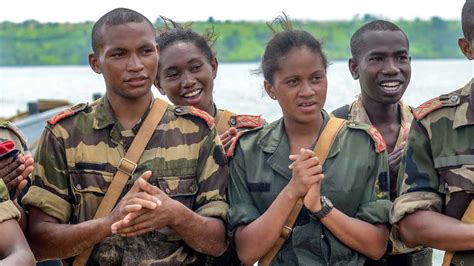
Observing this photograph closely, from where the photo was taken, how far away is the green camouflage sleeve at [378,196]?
4301 millimetres

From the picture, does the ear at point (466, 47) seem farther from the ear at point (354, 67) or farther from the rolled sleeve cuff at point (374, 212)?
the ear at point (354, 67)

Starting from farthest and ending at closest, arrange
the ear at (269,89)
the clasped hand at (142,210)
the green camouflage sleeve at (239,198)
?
the ear at (269,89) < the green camouflage sleeve at (239,198) < the clasped hand at (142,210)

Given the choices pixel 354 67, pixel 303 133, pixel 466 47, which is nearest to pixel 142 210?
pixel 303 133

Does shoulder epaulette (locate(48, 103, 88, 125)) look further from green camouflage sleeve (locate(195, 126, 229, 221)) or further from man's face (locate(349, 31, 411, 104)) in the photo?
man's face (locate(349, 31, 411, 104))

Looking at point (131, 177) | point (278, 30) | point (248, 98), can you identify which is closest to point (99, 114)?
point (131, 177)

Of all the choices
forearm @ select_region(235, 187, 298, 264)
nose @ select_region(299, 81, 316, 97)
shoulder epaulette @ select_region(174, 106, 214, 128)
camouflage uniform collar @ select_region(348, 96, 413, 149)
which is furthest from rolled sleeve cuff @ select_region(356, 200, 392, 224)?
camouflage uniform collar @ select_region(348, 96, 413, 149)

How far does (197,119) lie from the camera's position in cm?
456

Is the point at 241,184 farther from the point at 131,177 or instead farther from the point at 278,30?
the point at 278,30

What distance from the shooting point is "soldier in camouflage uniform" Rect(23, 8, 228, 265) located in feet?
14.4

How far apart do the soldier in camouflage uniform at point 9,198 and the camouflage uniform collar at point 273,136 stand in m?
1.10

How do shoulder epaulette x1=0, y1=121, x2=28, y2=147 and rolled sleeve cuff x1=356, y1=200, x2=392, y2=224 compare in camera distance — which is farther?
shoulder epaulette x1=0, y1=121, x2=28, y2=147

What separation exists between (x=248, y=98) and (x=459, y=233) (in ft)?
87.0

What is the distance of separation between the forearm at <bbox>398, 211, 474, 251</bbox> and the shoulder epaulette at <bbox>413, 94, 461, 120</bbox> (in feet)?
1.41

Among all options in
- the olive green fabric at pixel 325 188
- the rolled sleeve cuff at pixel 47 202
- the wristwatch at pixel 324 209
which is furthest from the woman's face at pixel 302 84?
the rolled sleeve cuff at pixel 47 202
